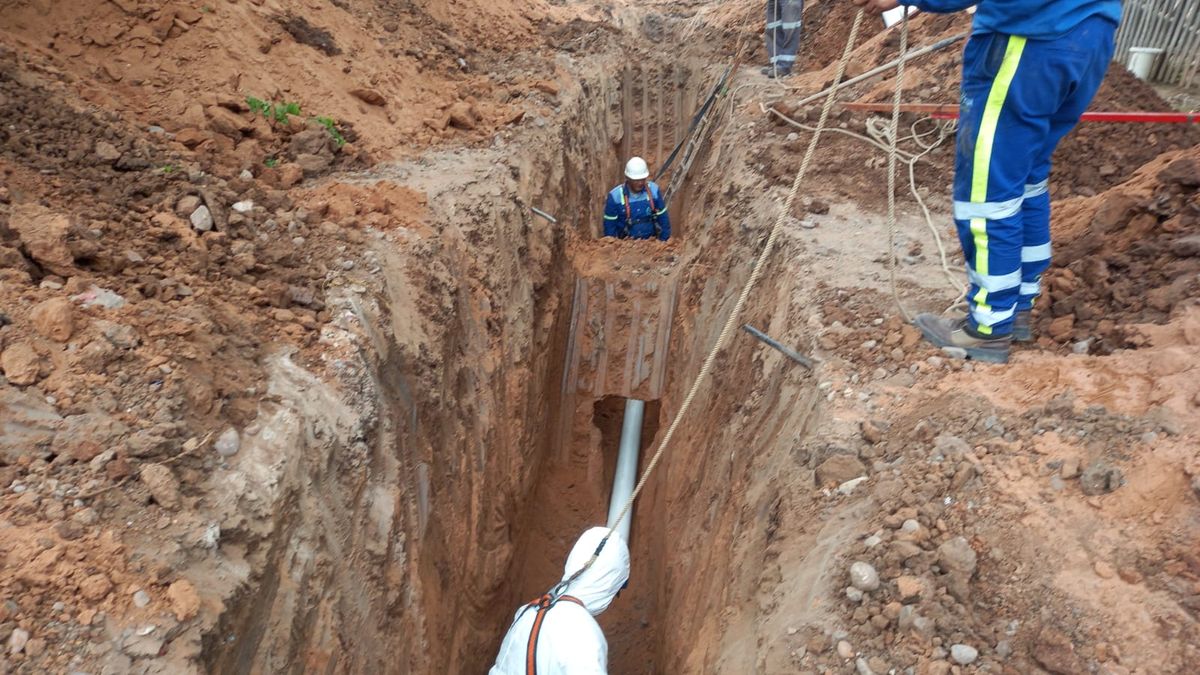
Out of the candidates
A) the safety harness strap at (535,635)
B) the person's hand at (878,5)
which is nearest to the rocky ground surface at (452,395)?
the safety harness strap at (535,635)

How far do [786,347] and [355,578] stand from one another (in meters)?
2.59

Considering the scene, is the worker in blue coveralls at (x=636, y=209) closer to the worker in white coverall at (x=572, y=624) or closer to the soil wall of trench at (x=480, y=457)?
the soil wall of trench at (x=480, y=457)

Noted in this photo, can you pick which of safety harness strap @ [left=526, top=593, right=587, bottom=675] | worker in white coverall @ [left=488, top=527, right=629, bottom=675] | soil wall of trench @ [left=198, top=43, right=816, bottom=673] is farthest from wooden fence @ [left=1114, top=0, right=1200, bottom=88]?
safety harness strap @ [left=526, top=593, right=587, bottom=675]

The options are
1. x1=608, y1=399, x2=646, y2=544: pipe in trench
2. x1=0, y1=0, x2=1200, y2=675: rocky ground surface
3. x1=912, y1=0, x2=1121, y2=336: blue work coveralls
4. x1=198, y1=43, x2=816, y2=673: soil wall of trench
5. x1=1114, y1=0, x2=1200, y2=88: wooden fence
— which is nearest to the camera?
x1=0, y1=0, x2=1200, y2=675: rocky ground surface

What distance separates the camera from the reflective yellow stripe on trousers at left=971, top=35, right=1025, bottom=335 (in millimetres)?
2729

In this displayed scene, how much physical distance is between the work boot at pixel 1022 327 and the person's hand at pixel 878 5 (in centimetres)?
155

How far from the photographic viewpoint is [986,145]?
2.88 meters

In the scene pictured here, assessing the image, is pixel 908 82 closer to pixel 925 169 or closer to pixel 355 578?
pixel 925 169

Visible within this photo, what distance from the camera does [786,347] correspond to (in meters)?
4.07

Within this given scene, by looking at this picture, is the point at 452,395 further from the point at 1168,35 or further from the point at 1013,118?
the point at 1168,35

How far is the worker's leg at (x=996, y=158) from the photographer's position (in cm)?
275

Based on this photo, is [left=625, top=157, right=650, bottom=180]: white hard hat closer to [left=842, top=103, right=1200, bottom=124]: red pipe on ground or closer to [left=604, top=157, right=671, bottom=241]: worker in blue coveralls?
[left=604, top=157, right=671, bottom=241]: worker in blue coveralls

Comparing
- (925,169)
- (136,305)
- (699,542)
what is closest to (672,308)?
(925,169)

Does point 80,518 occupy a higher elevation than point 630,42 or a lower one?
lower
